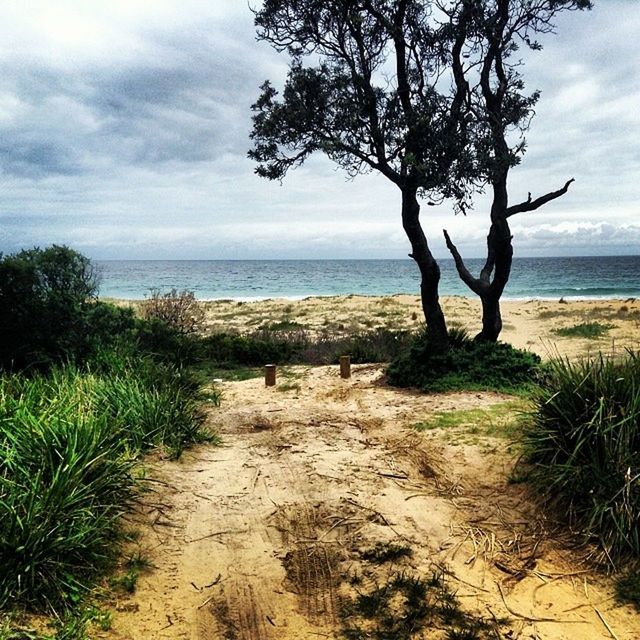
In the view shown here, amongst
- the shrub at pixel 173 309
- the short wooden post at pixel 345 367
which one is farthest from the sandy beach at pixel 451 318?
the short wooden post at pixel 345 367

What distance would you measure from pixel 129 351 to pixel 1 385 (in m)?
2.96

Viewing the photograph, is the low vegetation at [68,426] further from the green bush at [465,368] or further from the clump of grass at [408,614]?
the green bush at [465,368]

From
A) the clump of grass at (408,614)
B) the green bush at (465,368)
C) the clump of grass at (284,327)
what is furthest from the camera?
the clump of grass at (284,327)

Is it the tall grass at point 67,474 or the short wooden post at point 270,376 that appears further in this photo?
the short wooden post at point 270,376

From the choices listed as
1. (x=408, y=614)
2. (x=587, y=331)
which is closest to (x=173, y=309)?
(x=408, y=614)

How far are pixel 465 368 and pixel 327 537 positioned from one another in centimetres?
627

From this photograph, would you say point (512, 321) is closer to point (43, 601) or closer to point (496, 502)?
point (496, 502)

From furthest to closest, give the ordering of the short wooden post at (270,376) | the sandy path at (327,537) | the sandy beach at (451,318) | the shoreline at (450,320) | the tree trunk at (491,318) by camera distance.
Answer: the sandy beach at (451,318)
the shoreline at (450,320)
the tree trunk at (491,318)
the short wooden post at (270,376)
the sandy path at (327,537)

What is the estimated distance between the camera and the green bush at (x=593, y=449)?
4.58 meters

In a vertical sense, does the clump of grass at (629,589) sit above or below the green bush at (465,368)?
below

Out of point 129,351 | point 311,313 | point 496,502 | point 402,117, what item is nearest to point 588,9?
point 402,117

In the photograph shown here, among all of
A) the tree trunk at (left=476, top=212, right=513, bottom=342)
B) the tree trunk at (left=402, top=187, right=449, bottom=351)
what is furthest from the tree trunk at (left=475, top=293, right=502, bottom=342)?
the tree trunk at (left=402, top=187, right=449, bottom=351)

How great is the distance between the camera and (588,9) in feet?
36.3

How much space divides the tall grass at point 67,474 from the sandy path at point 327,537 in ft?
1.25
